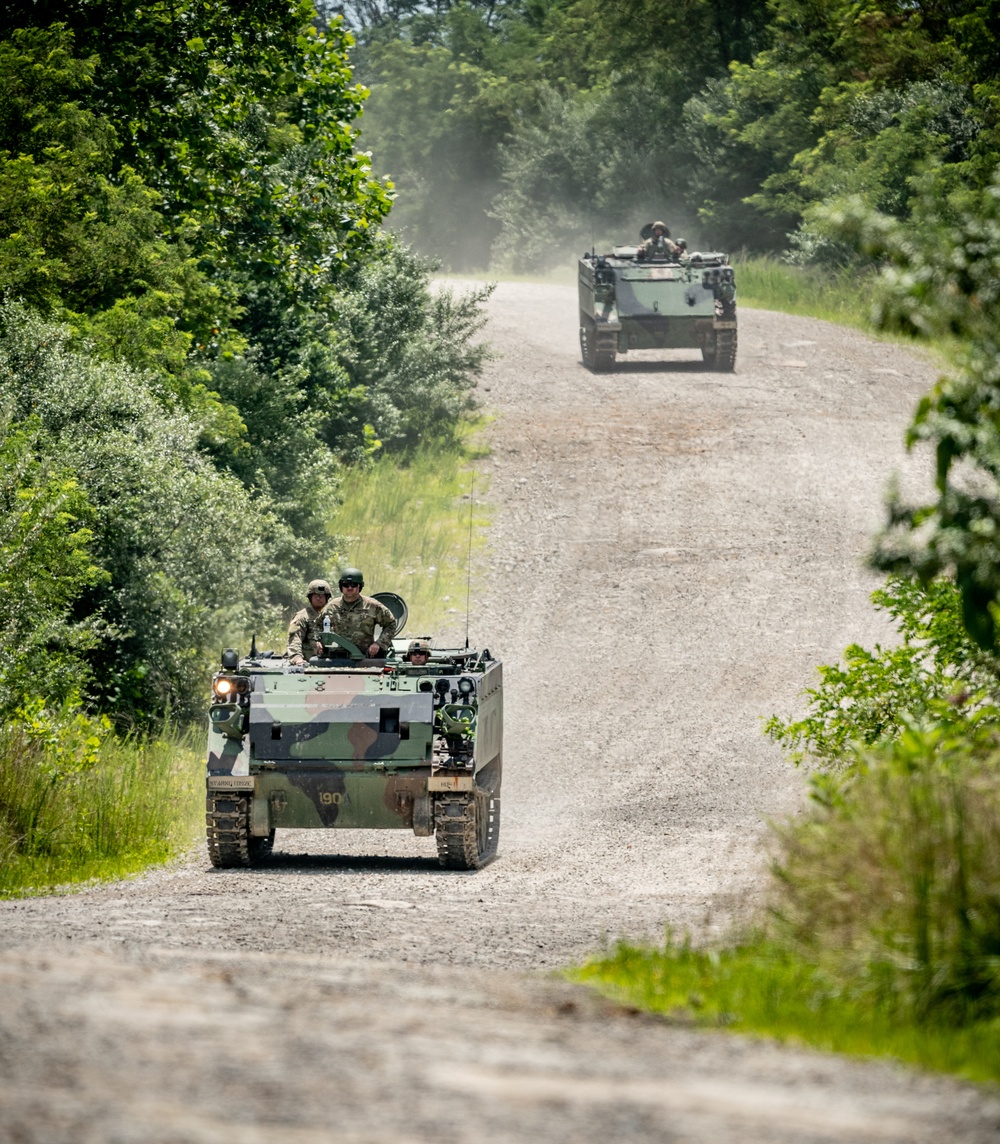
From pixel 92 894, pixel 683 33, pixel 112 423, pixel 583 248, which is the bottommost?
pixel 92 894

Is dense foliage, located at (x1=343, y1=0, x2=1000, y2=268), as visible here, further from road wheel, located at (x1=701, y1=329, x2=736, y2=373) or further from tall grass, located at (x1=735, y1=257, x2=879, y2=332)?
road wheel, located at (x1=701, y1=329, x2=736, y2=373)

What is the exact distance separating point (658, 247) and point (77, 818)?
19.6 m

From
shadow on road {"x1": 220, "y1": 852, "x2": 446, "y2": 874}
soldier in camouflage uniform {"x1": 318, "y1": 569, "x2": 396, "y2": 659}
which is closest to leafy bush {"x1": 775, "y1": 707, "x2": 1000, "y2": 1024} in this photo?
shadow on road {"x1": 220, "y1": 852, "x2": 446, "y2": 874}

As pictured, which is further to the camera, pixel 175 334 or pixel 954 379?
pixel 175 334

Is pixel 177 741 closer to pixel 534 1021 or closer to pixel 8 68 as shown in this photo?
pixel 8 68

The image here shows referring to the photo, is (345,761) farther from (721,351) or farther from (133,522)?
(721,351)

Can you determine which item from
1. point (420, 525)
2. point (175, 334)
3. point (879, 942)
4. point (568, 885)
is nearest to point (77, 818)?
point (568, 885)

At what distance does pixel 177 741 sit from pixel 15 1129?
1488 centimetres

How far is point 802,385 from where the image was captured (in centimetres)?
3381

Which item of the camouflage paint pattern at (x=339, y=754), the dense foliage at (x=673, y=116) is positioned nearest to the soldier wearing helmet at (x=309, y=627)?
the camouflage paint pattern at (x=339, y=754)

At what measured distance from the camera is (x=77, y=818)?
47.0 ft

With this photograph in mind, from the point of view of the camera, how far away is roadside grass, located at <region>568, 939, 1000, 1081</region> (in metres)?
6.54

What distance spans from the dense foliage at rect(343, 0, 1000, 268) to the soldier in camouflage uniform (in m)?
18.2

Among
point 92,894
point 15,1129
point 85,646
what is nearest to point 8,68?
point 85,646
